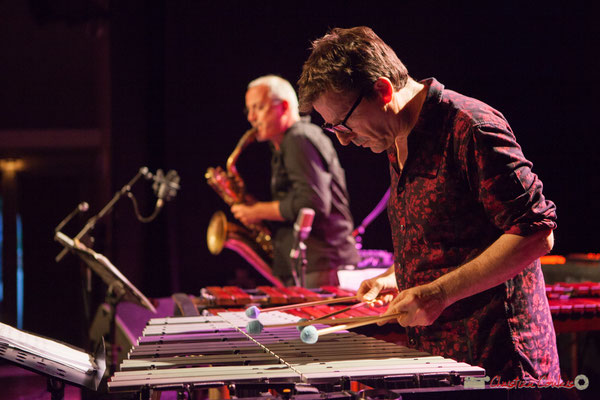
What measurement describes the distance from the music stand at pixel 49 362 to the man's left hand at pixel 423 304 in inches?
31.5

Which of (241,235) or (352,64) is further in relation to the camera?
(241,235)

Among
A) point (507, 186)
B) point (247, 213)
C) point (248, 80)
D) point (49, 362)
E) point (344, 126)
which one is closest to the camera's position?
point (49, 362)

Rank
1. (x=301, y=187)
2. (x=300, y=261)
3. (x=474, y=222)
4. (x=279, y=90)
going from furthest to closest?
(x=279, y=90) < (x=301, y=187) < (x=300, y=261) < (x=474, y=222)

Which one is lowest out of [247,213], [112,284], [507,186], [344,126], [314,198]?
[507,186]

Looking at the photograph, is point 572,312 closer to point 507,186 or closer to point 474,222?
point 474,222

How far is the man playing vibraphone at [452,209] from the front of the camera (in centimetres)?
174

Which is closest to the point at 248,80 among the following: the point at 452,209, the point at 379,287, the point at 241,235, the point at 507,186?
the point at 241,235

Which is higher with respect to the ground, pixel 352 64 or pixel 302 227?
pixel 302 227

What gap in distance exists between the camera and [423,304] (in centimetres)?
176

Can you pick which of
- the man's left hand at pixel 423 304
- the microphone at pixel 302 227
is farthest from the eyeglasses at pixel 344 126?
the microphone at pixel 302 227

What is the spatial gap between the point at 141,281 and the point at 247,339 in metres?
4.57

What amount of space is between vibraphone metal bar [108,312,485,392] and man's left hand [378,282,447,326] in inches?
4.0

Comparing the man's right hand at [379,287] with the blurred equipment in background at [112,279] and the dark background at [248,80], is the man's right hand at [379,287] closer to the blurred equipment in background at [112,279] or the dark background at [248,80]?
the blurred equipment in background at [112,279]

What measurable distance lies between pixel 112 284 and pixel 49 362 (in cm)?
177
